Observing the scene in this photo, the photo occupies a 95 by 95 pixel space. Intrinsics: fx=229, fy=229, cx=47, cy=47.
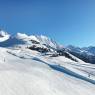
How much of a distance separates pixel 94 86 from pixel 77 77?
5.27 meters

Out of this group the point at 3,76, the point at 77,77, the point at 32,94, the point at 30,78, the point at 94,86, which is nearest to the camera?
Answer: the point at 32,94

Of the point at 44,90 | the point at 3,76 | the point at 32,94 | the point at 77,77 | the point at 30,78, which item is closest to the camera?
the point at 32,94

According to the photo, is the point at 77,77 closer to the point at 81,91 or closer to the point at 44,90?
the point at 81,91

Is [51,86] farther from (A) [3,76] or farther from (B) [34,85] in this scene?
(A) [3,76]

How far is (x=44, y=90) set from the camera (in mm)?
25609

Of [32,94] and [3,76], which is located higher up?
[3,76]

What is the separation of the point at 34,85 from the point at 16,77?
3230mm

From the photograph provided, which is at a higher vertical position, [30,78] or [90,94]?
[30,78]

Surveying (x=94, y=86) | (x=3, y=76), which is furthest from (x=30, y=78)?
(x=94, y=86)

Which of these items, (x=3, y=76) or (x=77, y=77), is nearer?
(x=3, y=76)

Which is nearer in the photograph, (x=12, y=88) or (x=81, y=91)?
(x=12, y=88)

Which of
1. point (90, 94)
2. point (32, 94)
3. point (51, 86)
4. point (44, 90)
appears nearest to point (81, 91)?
point (90, 94)

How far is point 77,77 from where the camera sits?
38625mm

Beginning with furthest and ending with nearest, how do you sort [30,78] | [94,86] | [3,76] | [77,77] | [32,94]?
[77,77]
[94,86]
[30,78]
[3,76]
[32,94]
